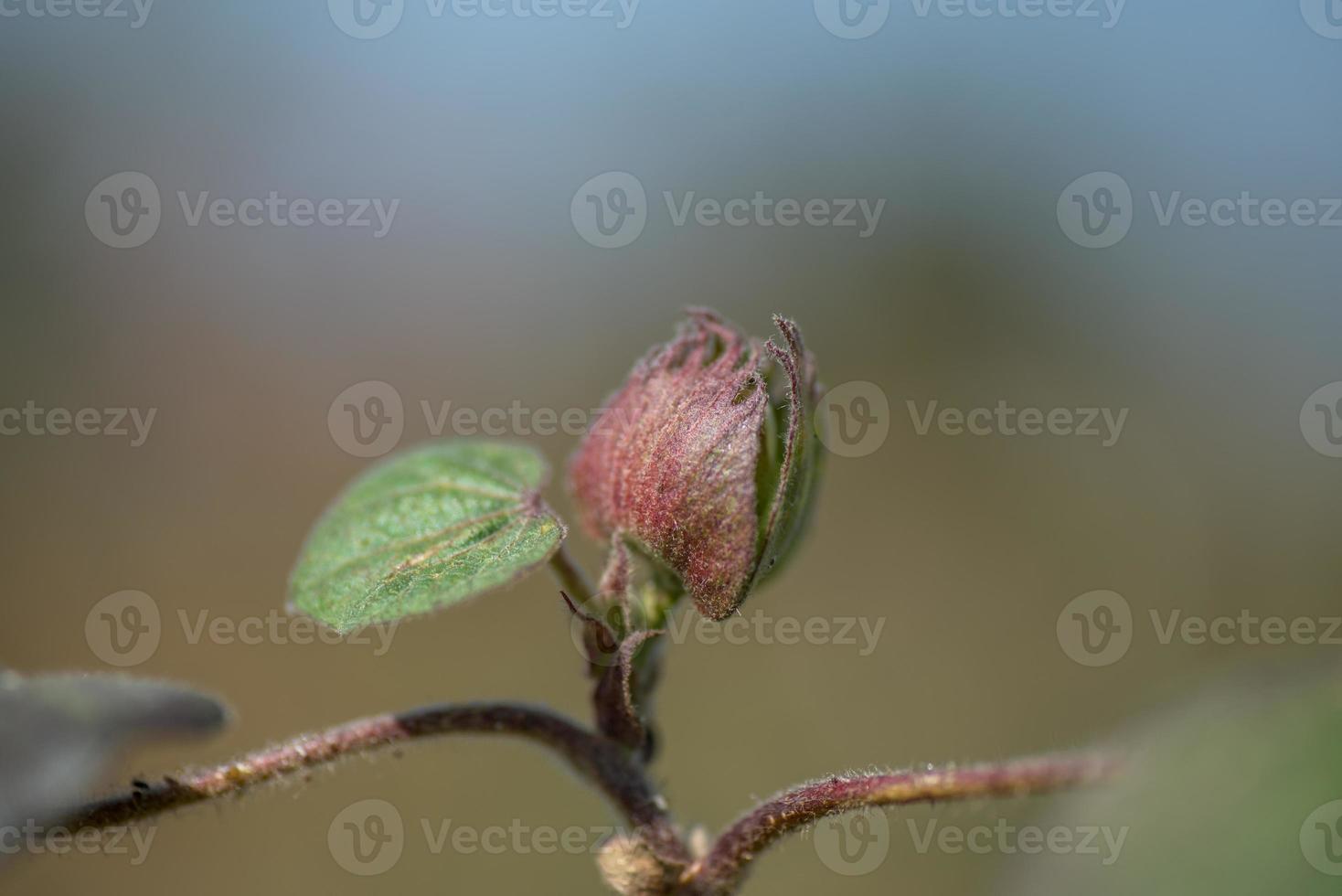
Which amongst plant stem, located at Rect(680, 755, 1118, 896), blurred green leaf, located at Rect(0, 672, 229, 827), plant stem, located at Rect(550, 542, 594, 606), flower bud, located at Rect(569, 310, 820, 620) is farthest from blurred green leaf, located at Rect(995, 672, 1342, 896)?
blurred green leaf, located at Rect(0, 672, 229, 827)

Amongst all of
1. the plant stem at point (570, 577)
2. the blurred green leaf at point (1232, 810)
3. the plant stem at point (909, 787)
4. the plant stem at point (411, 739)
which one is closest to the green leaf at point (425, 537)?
the plant stem at point (570, 577)

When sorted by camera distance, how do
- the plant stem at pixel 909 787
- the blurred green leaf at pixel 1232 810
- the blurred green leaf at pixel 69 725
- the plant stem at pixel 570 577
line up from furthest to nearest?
the plant stem at pixel 570 577 < the blurred green leaf at pixel 69 725 < the plant stem at pixel 909 787 < the blurred green leaf at pixel 1232 810

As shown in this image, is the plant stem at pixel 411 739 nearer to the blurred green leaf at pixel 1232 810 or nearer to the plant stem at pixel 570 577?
the plant stem at pixel 570 577

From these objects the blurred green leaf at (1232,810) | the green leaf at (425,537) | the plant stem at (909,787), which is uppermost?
the green leaf at (425,537)

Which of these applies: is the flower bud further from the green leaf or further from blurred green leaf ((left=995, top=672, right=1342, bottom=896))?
blurred green leaf ((left=995, top=672, right=1342, bottom=896))

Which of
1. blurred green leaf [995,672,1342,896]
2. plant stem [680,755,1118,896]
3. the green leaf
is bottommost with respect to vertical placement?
plant stem [680,755,1118,896]

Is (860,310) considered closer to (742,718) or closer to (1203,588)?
(1203,588)
